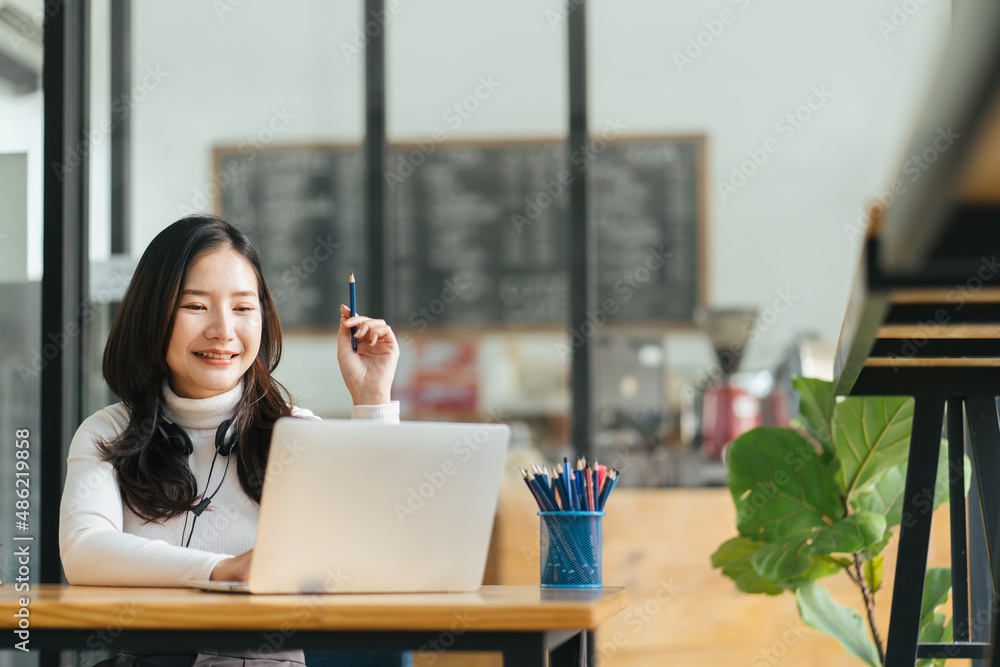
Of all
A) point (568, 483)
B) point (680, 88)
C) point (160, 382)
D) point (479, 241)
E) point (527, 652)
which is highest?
point (680, 88)

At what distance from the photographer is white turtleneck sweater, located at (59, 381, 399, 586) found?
123 centimetres

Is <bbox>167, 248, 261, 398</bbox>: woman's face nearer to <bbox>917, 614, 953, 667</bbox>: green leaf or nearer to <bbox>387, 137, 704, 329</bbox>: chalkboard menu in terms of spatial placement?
<bbox>917, 614, 953, 667</bbox>: green leaf

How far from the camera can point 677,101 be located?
3.51 m

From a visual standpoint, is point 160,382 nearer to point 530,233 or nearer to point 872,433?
point 872,433

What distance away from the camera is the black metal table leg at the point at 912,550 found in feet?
4.73

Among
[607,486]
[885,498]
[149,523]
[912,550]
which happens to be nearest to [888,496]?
[885,498]

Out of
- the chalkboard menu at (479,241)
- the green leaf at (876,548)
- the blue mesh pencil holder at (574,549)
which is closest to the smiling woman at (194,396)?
the blue mesh pencil holder at (574,549)

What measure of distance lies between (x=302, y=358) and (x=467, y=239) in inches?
29.5

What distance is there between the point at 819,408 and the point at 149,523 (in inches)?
45.7

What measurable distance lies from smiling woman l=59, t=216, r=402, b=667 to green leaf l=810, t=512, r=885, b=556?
0.74 metres

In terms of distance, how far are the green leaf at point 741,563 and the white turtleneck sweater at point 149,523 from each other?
2.30ft

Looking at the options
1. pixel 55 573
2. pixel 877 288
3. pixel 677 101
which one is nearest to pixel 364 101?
Result: pixel 677 101

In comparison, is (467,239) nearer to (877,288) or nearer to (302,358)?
(302,358)

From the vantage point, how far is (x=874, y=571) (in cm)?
199
